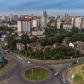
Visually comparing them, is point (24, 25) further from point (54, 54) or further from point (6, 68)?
point (6, 68)

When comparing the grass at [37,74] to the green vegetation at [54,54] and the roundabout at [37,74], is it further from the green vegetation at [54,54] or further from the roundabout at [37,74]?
the green vegetation at [54,54]

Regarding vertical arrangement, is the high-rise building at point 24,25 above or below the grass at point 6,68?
above

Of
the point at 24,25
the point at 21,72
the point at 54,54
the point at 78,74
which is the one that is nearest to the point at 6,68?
the point at 21,72

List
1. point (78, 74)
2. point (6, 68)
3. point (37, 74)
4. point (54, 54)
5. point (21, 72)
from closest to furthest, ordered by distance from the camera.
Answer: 1. point (78, 74)
2. point (37, 74)
3. point (21, 72)
4. point (6, 68)
5. point (54, 54)

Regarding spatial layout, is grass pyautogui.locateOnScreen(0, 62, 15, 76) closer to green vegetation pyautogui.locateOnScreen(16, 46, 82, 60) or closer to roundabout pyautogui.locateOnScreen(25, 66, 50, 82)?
roundabout pyautogui.locateOnScreen(25, 66, 50, 82)

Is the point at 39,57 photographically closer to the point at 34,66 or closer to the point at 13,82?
the point at 34,66

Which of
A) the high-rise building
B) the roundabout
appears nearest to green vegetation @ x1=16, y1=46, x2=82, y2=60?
the roundabout

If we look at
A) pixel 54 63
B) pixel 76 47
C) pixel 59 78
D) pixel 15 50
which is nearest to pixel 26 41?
pixel 15 50

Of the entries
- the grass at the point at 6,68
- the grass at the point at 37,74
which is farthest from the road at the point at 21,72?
the grass at the point at 37,74
